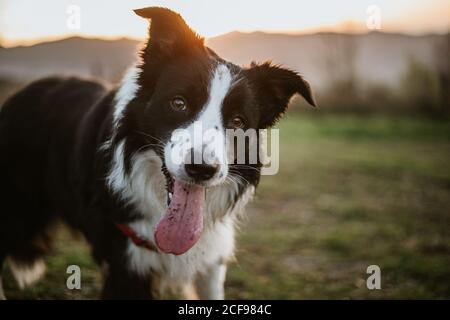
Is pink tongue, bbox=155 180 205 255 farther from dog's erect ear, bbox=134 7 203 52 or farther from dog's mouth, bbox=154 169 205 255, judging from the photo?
dog's erect ear, bbox=134 7 203 52

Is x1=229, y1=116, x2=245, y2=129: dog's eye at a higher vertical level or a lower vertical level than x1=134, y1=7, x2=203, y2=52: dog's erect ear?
lower

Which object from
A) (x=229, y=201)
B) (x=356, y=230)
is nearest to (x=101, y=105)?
(x=229, y=201)

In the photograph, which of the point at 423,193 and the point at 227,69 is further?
the point at 423,193

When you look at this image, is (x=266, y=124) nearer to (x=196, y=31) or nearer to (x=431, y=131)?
(x=196, y=31)

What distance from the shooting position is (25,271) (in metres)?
3.97

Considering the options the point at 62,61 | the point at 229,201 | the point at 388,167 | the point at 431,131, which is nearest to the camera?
the point at 229,201

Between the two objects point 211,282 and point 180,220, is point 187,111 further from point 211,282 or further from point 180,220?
point 211,282

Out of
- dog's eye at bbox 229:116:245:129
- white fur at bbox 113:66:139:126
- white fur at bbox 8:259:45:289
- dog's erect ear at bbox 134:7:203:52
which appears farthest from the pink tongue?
white fur at bbox 8:259:45:289

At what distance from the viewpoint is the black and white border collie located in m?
2.83

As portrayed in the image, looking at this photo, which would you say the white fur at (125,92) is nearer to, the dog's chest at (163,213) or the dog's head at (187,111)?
the dog's head at (187,111)

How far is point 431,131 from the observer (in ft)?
43.4

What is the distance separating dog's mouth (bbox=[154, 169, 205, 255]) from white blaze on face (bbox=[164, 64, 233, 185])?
151mm

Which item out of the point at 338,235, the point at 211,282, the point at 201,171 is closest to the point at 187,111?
the point at 201,171
